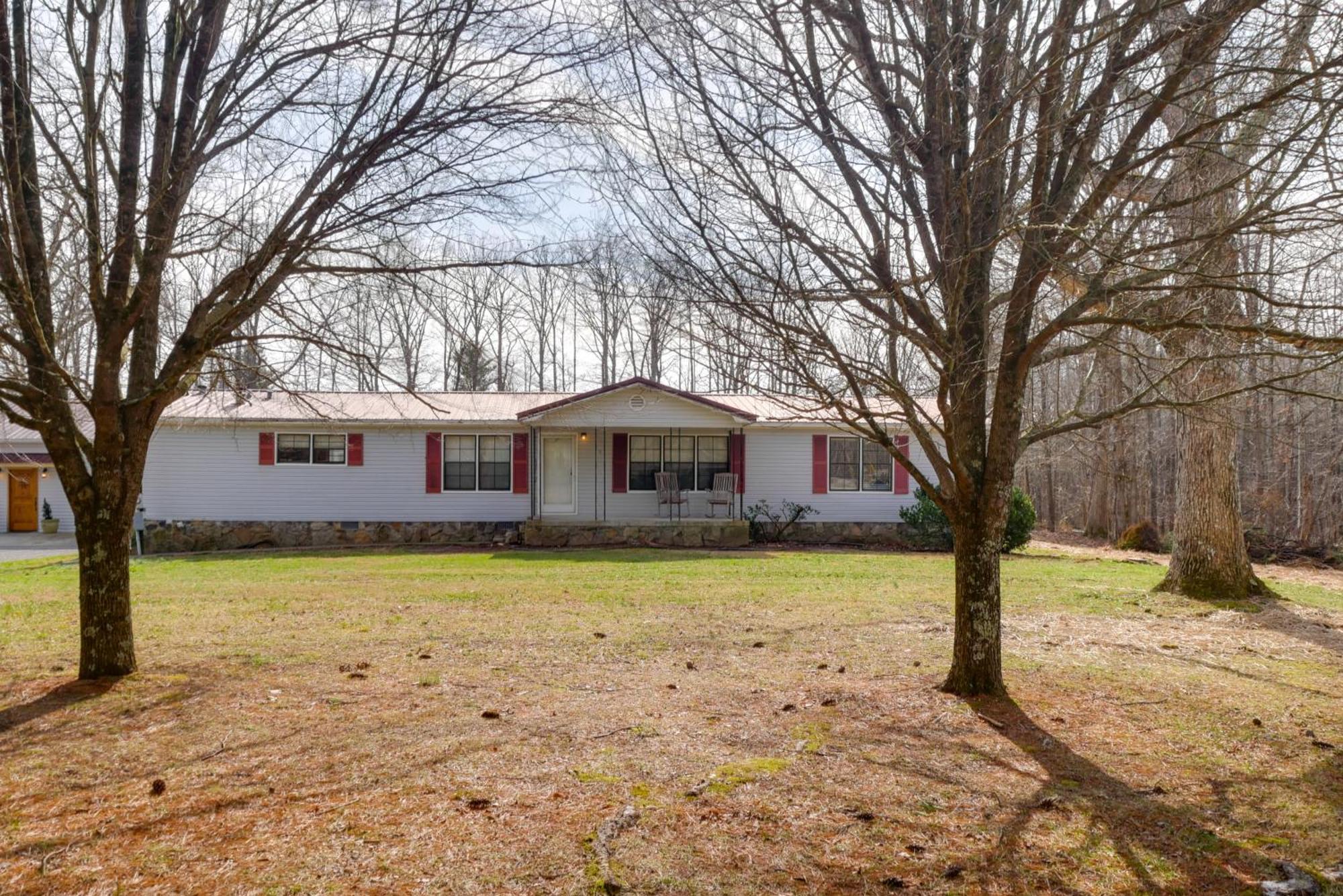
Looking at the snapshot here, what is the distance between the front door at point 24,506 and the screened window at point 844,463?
20634 millimetres

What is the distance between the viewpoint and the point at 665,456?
18406 mm

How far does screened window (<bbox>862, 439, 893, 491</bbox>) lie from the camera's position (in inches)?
731

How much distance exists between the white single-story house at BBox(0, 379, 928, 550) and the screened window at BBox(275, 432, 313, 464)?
0.03 m

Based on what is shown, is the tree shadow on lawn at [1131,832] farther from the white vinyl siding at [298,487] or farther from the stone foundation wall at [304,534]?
the white vinyl siding at [298,487]

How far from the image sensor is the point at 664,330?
4.81m

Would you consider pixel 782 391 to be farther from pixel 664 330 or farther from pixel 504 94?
pixel 504 94

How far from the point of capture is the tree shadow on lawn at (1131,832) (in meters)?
2.73

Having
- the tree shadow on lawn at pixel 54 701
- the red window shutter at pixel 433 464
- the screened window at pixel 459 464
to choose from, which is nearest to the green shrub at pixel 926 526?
the screened window at pixel 459 464

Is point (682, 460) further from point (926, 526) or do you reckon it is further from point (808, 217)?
point (808, 217)

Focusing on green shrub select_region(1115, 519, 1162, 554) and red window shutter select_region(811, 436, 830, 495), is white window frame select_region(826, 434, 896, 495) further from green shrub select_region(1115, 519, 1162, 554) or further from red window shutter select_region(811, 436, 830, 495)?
green shrub select_region(1115, 519, 1162, 554)

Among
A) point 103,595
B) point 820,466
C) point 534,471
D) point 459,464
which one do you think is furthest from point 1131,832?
point 459,464

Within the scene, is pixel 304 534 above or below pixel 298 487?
below

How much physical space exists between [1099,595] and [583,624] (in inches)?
240

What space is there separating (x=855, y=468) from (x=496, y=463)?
807 centimetres
